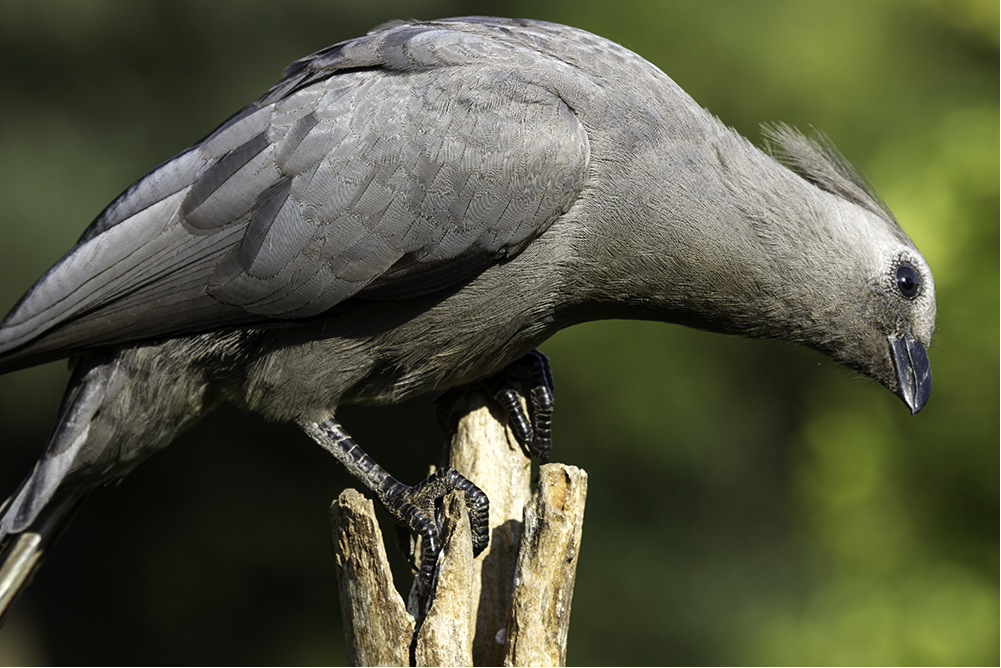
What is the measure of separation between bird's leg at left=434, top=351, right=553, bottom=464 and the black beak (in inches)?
49.5

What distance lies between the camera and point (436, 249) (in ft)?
9.25

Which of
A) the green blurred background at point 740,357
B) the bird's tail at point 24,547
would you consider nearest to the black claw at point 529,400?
the bird's tail at point 24,547

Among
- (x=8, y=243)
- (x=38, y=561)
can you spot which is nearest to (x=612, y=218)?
(x=38, y=561)

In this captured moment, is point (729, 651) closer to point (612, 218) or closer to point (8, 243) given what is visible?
point (612, 218)

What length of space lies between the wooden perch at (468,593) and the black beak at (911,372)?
1.14m

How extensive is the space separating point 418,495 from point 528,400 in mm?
656

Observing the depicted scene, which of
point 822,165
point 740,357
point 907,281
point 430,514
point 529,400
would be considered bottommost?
point 430,514

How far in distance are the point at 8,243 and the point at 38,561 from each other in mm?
2869

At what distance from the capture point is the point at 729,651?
220 inches

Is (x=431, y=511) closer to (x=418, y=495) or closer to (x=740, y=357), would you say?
(x=418, y=495)

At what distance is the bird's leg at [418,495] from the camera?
2.94 metres

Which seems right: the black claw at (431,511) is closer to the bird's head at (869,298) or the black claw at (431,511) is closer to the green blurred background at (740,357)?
the bird's head at (869,298)

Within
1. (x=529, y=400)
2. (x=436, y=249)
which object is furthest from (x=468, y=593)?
(x=436, y=249)

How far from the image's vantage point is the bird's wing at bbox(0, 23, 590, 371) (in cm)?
279
